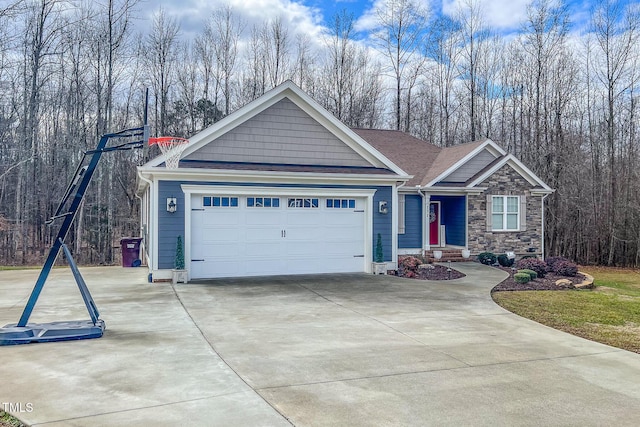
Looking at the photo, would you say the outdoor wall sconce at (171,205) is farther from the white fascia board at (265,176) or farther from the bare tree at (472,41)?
the bare tree at (472,41)

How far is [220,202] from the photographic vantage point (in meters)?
11.7

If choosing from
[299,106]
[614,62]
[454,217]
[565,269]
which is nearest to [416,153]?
[454,217]

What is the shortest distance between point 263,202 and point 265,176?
74 centimetres

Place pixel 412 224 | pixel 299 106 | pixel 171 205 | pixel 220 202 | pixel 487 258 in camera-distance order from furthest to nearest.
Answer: pixel 412 224 < pixel 487 258 < pixel 299 106 < pixel 220 202 < pixel 171 205

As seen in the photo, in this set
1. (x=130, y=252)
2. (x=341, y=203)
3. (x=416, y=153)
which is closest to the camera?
(x=341, y=203)

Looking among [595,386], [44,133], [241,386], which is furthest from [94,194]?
[595,386]

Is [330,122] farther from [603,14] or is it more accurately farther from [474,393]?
[603,14]

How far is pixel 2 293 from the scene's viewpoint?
32.1 feet

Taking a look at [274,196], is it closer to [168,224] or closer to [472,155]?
[168,224]

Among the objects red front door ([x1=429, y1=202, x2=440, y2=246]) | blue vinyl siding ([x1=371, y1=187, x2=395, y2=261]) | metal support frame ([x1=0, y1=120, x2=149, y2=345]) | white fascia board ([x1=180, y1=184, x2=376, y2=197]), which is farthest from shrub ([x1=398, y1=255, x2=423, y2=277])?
metal support frame ([x1=0, y1=120, x2=149, y2=345])

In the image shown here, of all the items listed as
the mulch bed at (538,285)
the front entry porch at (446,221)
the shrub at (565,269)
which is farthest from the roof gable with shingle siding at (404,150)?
the mulch bed at (538,285)

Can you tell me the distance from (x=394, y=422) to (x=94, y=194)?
23132 mm

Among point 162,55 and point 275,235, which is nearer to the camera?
point 275,235

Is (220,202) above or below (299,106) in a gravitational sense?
below
